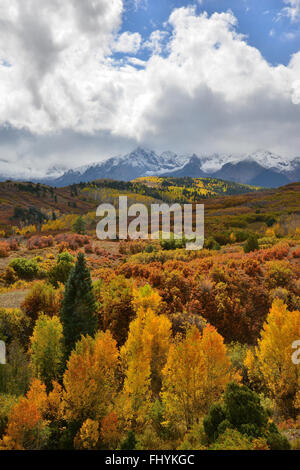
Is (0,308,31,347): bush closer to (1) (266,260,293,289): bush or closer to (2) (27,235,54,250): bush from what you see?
(1) (266,260,293,289): bush

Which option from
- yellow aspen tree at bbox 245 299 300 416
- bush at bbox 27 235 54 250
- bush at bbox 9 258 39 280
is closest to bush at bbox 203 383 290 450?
yellow aspen tree at bbox 245 299 300 416

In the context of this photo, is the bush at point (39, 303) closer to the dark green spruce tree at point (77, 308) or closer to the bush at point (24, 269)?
the dark green spruce tree at point (77, 308)

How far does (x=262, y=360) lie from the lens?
507 inches

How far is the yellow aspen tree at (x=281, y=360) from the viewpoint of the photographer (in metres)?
12.1

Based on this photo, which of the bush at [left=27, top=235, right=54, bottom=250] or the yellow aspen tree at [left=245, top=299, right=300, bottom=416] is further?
the bush at [left=27, top=235, right=54, bottom=250]

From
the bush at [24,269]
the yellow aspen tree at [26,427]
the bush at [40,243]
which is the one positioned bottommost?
the yellow aspen tree at [26,427]

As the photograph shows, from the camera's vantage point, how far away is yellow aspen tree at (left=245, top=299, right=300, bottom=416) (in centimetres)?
1208

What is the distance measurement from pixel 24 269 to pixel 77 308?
1634 cm

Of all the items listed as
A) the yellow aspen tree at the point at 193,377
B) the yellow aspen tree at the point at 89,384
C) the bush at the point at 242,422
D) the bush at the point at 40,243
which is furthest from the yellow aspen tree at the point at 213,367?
the bush at the point at 40,243

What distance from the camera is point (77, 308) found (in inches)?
608

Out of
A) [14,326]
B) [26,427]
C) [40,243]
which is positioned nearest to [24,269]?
[14,326]

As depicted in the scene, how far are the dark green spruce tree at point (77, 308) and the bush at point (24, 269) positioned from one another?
1544 cm

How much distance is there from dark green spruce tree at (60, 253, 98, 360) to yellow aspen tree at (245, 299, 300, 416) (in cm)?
975

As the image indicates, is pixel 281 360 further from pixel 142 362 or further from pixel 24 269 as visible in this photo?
pixel 24 269
